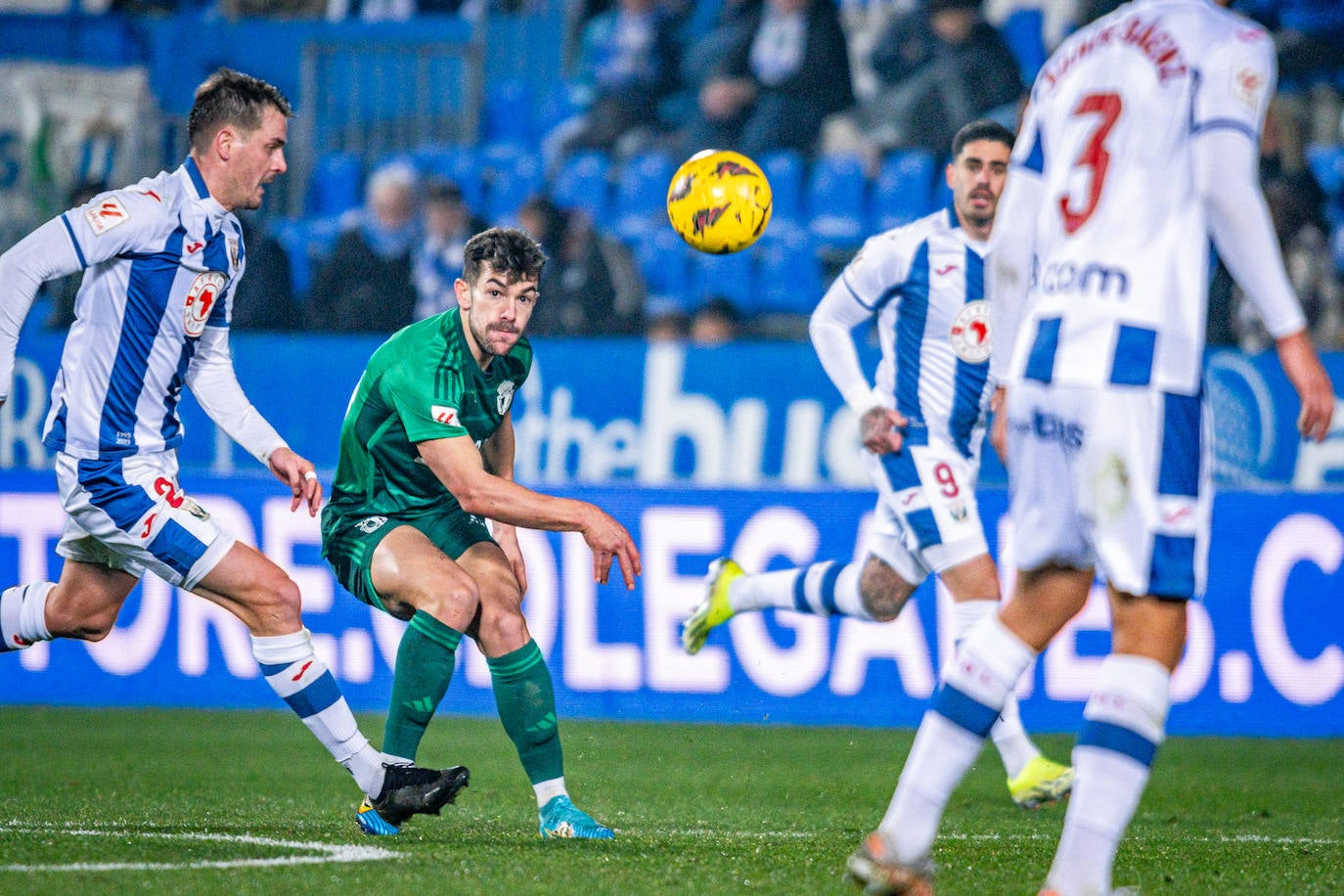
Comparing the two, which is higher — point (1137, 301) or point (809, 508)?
point (1137, 301)

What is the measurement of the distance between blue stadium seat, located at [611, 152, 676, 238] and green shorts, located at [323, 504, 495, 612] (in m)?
8.08

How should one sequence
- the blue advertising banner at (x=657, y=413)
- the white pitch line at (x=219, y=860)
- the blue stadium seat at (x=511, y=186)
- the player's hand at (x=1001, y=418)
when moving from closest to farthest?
the player's hand at (x=1001, y=418) < the white pitch line at (x=219, y=860) < the blue advertising banner at (x=657, y=413) < the blue stadium seat at (x=511, y=186)

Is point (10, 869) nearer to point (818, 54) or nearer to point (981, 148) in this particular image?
point (981, 148)

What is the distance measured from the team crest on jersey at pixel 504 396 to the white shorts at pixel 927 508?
171cm

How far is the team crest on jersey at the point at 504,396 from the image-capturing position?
5074 mm

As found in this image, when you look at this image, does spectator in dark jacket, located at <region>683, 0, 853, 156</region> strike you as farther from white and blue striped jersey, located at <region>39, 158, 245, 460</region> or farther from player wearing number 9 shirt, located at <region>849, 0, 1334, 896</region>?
player wearing number 9 shirt, located at <region>849, 0, 1334, 896</region>

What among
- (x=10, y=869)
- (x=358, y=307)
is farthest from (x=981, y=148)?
(x=358, y=307)

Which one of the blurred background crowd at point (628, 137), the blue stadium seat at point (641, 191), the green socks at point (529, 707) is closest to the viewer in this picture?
the green socks at point (529, 707)

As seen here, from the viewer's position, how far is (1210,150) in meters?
3.21

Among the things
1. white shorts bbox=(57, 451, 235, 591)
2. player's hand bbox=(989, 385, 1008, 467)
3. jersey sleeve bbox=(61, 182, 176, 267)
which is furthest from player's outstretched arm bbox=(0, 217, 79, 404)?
player's hand bbox=(989, 385, 1008, 467)

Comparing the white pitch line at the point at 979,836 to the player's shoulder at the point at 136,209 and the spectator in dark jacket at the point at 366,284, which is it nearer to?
the player's shoulder at the point at 136,209

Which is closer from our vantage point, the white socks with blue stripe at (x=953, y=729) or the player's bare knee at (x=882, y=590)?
the white socks with blue stripe at (x=953, y=729)

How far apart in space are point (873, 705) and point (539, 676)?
3784mm

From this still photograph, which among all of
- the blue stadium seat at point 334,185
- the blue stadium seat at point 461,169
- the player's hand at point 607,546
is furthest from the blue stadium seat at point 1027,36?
the player's hand at point 607,546
